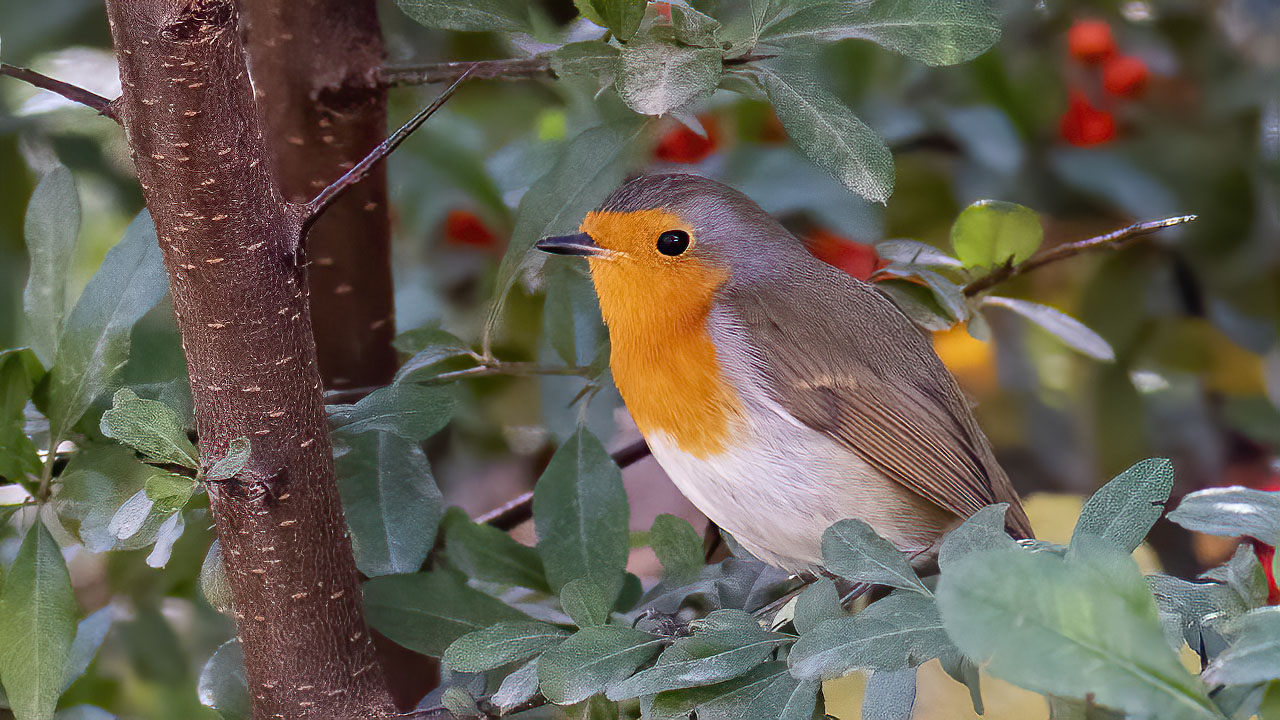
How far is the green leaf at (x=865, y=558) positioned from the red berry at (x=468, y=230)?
1.30m

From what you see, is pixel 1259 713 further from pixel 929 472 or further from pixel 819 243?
pixel 819 243

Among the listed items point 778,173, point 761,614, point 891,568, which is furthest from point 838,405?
point 778,173

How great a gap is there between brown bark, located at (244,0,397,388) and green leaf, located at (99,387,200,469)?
1.57ft

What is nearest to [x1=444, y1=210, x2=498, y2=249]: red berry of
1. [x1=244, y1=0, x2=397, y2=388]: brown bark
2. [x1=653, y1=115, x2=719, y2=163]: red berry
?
[x1=653, y1=115, x2=719, y2=163]: red berry

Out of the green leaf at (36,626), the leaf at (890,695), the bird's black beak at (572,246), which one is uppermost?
the bird's black beak at (572,246)

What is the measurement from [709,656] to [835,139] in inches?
16.0

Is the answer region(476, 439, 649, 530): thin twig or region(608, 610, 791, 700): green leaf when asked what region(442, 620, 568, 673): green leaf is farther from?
region(476, 439, 649, 530): thin twig

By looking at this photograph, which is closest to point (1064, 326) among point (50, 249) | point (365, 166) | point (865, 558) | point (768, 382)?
point (768, 382)

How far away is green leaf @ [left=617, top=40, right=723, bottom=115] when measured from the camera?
0.86 meters

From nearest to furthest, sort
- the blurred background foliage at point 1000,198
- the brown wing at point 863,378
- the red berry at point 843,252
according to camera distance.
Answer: the brown wing at point 863,378, the blurred background foliage at point 1000,198, the red berry at point 843,252

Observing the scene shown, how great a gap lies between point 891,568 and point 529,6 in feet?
2.08

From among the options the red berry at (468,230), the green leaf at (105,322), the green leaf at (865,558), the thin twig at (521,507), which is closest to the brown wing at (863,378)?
the thin twig at (521,507)

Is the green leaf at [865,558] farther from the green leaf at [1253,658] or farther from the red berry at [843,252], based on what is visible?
the red berry at [843,252]

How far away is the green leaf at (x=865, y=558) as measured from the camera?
2.69 feet
